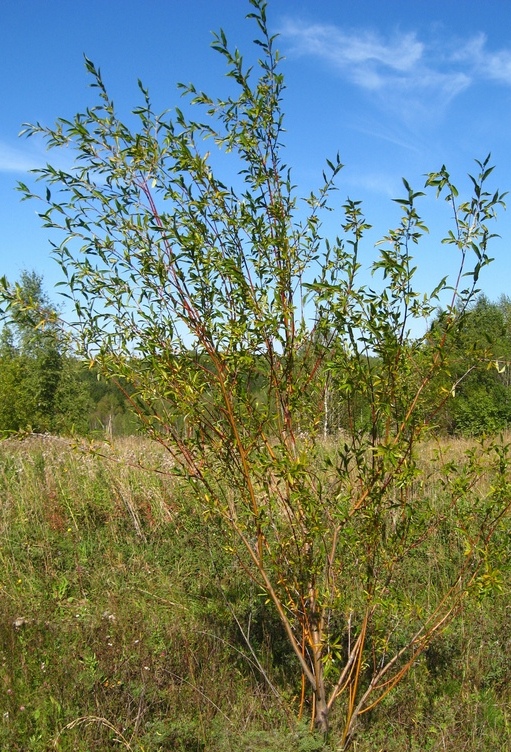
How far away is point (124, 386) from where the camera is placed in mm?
3076

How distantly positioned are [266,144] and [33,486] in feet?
17.6

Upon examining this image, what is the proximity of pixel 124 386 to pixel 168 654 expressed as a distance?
203 centimetres

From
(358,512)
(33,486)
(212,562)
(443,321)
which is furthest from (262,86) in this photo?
(33,486)

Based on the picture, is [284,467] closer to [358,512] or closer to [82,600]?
[358,512]

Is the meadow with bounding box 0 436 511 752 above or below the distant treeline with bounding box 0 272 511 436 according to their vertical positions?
below

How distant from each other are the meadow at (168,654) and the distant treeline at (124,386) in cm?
61

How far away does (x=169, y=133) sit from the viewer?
2955 mm

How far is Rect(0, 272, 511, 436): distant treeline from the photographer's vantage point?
2688 mm

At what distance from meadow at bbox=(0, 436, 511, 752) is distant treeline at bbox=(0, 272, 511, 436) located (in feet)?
2.01

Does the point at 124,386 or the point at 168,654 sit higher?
the point at 124,386

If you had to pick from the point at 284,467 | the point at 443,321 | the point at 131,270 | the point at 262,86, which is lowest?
the point at 284,467

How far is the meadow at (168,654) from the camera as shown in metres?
3.15

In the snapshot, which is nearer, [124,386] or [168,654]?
[124,386]

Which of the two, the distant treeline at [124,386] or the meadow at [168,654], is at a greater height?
the distant treeline at [124,386]
